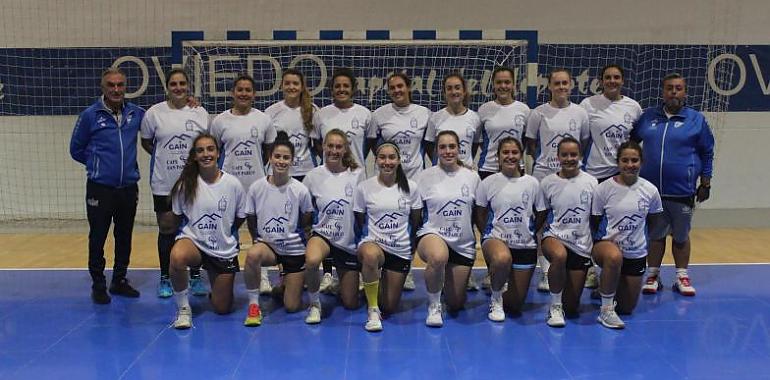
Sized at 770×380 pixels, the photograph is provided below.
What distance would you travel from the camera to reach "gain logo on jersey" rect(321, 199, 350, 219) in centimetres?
464

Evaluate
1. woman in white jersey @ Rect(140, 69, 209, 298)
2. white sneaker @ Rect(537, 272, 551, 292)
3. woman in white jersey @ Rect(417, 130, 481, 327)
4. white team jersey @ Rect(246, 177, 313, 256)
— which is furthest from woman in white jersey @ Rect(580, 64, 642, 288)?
woman in white jersey @ Rect(140, 69, 209, 298)

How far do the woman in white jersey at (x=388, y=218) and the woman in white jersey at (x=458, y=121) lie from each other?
2.30 feet

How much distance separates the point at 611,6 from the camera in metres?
8.62

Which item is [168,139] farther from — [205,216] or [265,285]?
[265,285]

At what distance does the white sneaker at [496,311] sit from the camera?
14.9 ft

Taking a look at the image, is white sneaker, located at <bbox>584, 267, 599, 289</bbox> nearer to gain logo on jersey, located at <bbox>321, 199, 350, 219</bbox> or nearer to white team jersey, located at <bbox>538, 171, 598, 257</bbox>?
white team jersey, located at <bbox>538, 171, 598, 257</bbox>

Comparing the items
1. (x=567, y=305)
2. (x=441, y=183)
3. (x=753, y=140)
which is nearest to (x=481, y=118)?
(x=441, y=183)

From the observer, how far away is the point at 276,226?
458cm

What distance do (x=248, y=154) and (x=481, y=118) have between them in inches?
76.5

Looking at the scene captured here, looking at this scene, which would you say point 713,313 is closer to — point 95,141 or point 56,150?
point 95,141

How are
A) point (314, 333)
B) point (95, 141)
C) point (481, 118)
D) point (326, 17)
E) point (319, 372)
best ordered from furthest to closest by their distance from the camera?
point (326, 17) < point (481, 118) < point (95, 141) < point (314, 333) < point (319, 372)

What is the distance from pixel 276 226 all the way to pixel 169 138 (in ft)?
3.89

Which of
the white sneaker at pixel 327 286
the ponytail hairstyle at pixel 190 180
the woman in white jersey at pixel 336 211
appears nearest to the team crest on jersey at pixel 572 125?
the woman in white jersey at pixel 336 211

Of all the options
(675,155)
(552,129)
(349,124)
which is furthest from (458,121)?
(675,155)
